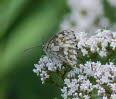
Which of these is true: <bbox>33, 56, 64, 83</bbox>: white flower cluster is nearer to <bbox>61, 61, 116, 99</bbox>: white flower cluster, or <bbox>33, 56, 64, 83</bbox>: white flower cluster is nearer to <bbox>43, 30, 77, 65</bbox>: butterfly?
<bbox>43, 30, 77, 65</bbox>: butterfly

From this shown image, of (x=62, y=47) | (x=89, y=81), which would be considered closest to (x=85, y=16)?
(x=62, y=47)

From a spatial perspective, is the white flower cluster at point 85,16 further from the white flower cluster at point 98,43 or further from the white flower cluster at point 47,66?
the white flower cluster at point 47,66

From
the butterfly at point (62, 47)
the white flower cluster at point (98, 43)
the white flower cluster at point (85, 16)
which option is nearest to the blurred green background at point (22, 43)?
the white flower cluster at point (85, 16)

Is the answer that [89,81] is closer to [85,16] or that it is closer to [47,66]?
[47,66]

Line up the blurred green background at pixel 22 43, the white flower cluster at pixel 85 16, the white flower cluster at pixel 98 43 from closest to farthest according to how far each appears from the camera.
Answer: the white flower cluster at pixel 98 43 < the blurred green background at pixel 22 43 < the white flower cluster at pixel 85 16

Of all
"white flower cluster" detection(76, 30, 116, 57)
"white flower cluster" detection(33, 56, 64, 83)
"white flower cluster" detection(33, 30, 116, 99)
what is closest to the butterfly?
"white flower cluster" detection(33, 30, 116, 99)

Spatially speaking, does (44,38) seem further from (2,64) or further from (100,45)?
(100,45)

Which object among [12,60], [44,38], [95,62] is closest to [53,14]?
[44,38]
